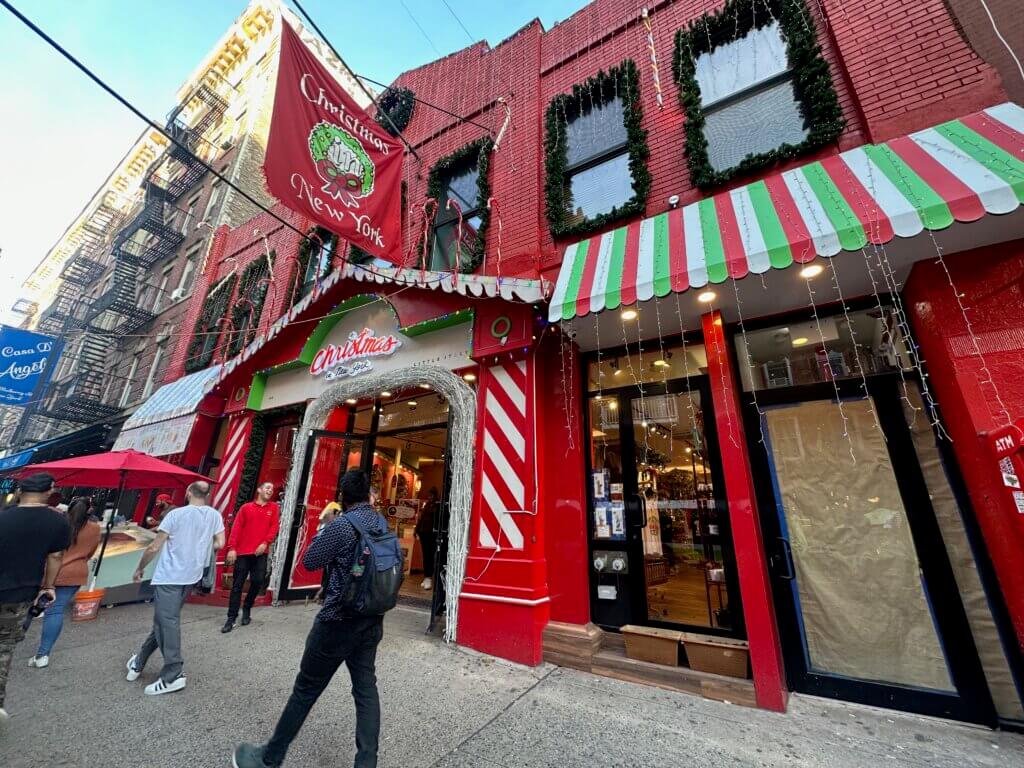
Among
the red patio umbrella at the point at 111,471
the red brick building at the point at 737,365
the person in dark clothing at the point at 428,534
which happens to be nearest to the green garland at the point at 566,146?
the red brick building at the point at 737,365

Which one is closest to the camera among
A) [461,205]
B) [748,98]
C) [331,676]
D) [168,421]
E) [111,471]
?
[331,676]

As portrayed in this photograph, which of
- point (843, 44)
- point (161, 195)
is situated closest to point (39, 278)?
point (161, 195)

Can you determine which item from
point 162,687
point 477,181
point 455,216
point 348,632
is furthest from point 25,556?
point 477,181

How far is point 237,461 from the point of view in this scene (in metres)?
8.96

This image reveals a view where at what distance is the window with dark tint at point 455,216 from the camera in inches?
319

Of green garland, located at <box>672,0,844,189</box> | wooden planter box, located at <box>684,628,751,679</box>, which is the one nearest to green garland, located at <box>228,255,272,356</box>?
green garland, located at <box>672,0,844,189</box>

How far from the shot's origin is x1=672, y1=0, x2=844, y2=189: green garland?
5.07 m

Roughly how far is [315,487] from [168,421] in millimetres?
4962

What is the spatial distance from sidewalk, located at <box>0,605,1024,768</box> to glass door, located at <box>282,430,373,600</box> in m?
2.87

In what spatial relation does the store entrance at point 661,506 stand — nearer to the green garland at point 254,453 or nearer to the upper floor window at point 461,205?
the upper floor window at point 461,205

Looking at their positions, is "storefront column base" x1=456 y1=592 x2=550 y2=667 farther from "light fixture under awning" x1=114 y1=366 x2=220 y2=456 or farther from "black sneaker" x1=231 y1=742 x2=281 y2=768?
"light fixture under awning" x1=114 y1=366 x2=220 y2=456

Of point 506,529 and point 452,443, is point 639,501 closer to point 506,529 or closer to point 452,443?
point 506,529

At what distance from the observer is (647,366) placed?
5637 millimetres

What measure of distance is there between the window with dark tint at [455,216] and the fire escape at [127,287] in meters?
14.4
